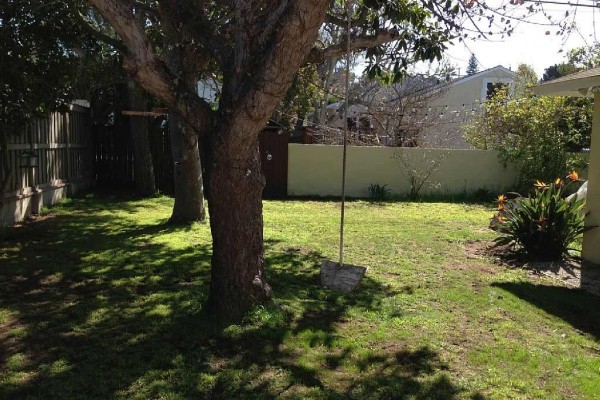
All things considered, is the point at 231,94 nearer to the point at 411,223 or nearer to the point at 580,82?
the point at 580,82

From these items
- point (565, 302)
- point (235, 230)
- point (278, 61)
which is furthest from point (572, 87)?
point (235, 230)

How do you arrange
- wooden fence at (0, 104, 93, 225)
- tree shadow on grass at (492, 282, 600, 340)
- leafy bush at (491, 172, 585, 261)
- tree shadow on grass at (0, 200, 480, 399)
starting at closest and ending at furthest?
tree shadow on grass at (0, 200, 480, 399) → tree shadow on grass at (492, 282, 600, 340) → leafy bush at (491, 172, 585, 261) → wooden fence at (0, 104, 93, 225)

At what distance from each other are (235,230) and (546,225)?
199 inches

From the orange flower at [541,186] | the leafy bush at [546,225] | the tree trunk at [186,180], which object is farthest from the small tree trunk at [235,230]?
the orange flower at [541,186]

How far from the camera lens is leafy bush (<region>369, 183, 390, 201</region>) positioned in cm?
1482

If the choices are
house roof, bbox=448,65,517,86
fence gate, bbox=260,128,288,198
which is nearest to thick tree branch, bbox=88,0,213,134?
fence gate, bbox=260,128,288,198

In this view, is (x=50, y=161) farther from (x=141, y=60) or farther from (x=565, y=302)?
(x=565, y=302)

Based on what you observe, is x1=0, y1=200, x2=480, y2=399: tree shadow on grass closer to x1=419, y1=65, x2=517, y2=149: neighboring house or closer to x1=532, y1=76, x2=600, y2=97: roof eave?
x1=532, y1=76, x2=600, y2=97: roof eave

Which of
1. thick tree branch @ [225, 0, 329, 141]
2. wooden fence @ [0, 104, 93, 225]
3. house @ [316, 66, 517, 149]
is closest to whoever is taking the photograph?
thick tree branch @ [225, 0, 329, 141]

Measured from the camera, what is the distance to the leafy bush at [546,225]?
7793 millimetres

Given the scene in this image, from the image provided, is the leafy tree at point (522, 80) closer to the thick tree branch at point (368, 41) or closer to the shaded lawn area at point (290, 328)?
the thick tree branch at point (368, 41)

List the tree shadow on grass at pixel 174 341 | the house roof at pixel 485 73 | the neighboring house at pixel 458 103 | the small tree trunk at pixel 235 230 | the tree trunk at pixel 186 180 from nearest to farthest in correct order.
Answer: the tree shadow on grass at pixel 174 341
the small tree trunk at pixel 235 230
the tree trunk at pixel 186 180
the neighboring house at pixel 458 103
the house roof at pixel 485 73

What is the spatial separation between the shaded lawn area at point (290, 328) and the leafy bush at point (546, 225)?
817 millimetres

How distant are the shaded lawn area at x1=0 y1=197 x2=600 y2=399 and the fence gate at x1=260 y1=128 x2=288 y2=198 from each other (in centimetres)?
639
